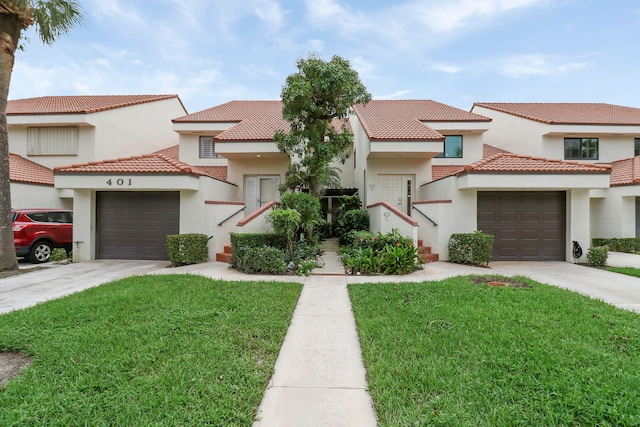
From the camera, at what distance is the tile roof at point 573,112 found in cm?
1669

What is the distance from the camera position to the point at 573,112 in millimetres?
18547

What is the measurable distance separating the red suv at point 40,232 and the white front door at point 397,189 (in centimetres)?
1373

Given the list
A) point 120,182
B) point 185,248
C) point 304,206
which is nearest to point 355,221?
point 304,206

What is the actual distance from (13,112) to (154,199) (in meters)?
11.8

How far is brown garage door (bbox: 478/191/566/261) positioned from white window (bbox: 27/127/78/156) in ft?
67.1

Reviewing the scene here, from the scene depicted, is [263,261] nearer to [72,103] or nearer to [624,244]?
[624,244]

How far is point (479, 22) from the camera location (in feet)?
36.4

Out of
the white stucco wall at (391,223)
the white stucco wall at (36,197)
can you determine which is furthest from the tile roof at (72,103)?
the white stucco wall at (391,223)

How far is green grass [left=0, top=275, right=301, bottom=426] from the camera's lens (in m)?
2.51

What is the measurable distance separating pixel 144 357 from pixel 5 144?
10209 mm

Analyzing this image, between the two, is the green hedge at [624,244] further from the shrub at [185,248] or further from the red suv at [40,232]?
the red suv at [40,232]

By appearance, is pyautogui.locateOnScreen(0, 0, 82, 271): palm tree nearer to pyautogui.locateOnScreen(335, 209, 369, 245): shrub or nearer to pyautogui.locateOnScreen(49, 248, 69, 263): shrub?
pyautogui.locateOnScreen(49, 248, 69, 263): shrub

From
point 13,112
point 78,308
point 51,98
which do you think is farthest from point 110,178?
point 51,98

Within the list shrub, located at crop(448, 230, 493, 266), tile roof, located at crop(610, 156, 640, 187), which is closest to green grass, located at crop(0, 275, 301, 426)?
shrub, located at crop(448, 230, 493, 266)
